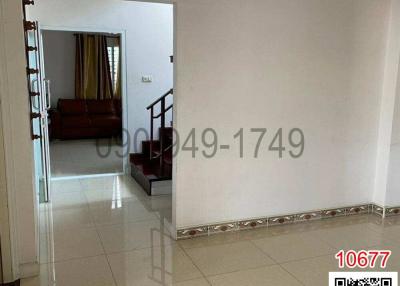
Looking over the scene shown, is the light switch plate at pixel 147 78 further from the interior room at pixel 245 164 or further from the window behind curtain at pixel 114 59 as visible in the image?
the window behind curtain at pixel 114 59

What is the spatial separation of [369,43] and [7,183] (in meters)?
3.29

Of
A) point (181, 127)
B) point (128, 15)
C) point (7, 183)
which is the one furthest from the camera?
point (128, 15)

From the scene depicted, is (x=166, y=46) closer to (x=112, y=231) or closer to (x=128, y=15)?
(x=128, y=15)

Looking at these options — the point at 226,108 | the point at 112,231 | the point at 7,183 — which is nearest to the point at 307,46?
the point at 226,108

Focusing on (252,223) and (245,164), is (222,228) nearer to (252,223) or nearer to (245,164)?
(252,223)

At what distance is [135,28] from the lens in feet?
16.7

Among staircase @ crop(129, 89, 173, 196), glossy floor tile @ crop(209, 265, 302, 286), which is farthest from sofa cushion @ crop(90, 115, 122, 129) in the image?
glossy floor tile @ crop(209, 265, 302, 286)

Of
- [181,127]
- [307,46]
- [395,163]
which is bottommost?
[395,163]

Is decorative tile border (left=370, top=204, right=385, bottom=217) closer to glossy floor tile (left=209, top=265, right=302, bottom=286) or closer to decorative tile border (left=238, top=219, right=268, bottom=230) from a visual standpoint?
decorative tile border (left=238, top=219, right=268, bottom=230)

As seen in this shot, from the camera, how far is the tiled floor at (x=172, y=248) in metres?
2.66

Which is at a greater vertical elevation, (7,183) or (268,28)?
(268,28)

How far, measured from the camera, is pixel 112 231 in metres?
3.42

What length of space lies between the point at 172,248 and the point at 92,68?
22.1ft

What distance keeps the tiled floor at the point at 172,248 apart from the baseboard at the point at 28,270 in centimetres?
6
